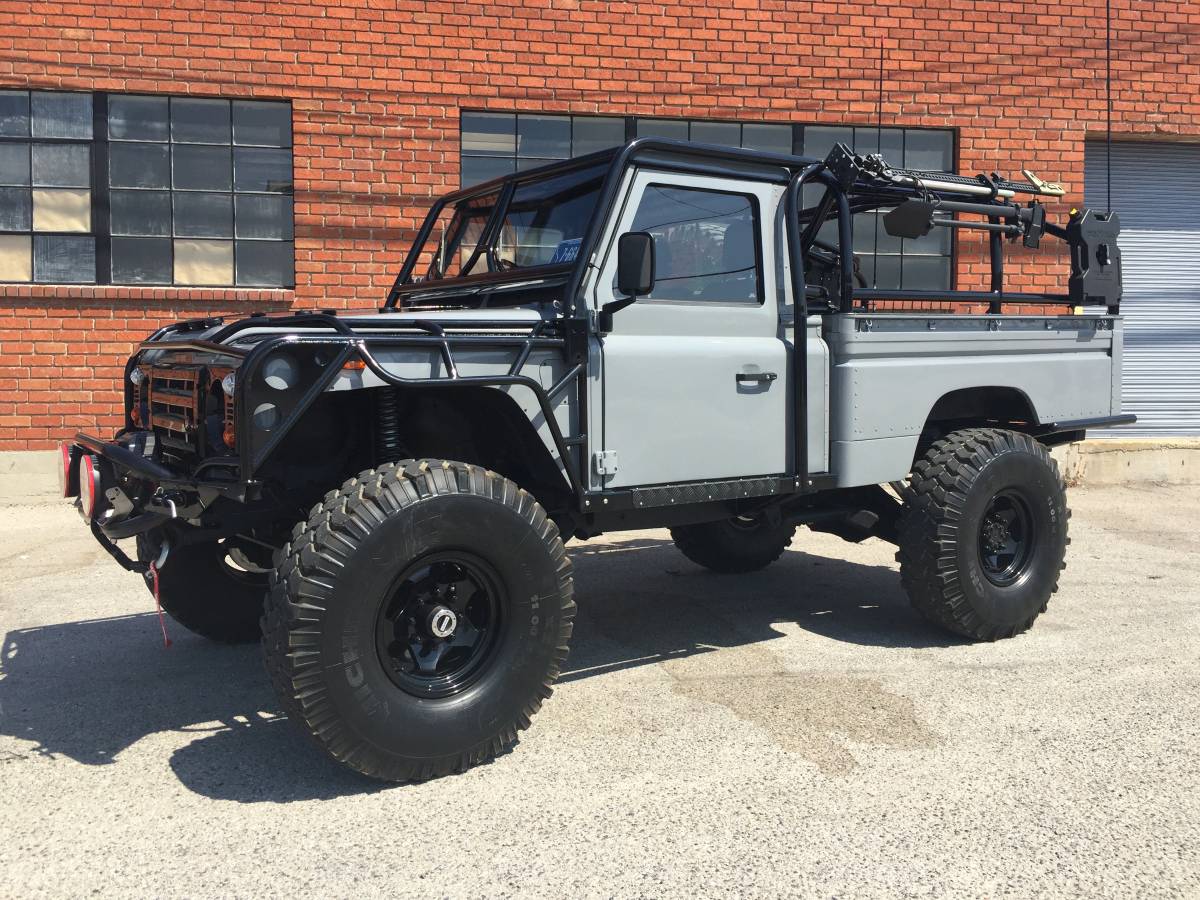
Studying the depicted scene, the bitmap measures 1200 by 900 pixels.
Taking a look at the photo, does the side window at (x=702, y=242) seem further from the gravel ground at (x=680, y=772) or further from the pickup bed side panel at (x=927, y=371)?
the gravel ground at (x=680, y=772)

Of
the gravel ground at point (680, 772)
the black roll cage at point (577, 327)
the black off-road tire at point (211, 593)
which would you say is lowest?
the gravel ground at point (680, 772)

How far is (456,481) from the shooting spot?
3.57 meters

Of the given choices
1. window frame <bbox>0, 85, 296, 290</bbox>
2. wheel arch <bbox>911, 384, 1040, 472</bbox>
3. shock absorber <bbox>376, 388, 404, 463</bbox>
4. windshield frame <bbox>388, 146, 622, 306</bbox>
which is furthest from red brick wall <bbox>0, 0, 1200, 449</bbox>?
shock absorber <bbox>376, 388, 404, 463</bbox>

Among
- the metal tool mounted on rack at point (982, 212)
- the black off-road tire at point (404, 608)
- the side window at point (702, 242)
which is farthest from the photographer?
the metal tool mounted on rack at point (982, 212)

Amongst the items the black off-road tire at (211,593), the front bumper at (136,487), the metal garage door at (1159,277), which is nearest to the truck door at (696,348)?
the front bumper at (136,487)

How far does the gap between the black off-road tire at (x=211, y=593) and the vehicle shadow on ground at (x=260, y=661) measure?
0.40 feet

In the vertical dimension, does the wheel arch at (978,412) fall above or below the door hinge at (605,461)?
above

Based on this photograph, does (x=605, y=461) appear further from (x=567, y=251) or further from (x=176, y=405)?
(x=176, y=405)

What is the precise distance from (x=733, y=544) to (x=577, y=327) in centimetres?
285

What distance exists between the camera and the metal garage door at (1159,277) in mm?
10773

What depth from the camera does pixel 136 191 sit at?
9031 millimetres

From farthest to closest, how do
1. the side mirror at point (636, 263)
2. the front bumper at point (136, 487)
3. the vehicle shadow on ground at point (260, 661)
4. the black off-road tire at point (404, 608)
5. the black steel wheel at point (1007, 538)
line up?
the black steel wheel at point (1007, 538), the side mirror at point (636, 263), the vehicle shadow on ground at point (260, 661), the front bumper at point (136, 487), the black off-road tire at point (404, 608)

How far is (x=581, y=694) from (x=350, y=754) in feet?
4.19

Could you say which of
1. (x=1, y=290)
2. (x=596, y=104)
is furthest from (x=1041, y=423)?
(x=1, y=290)
